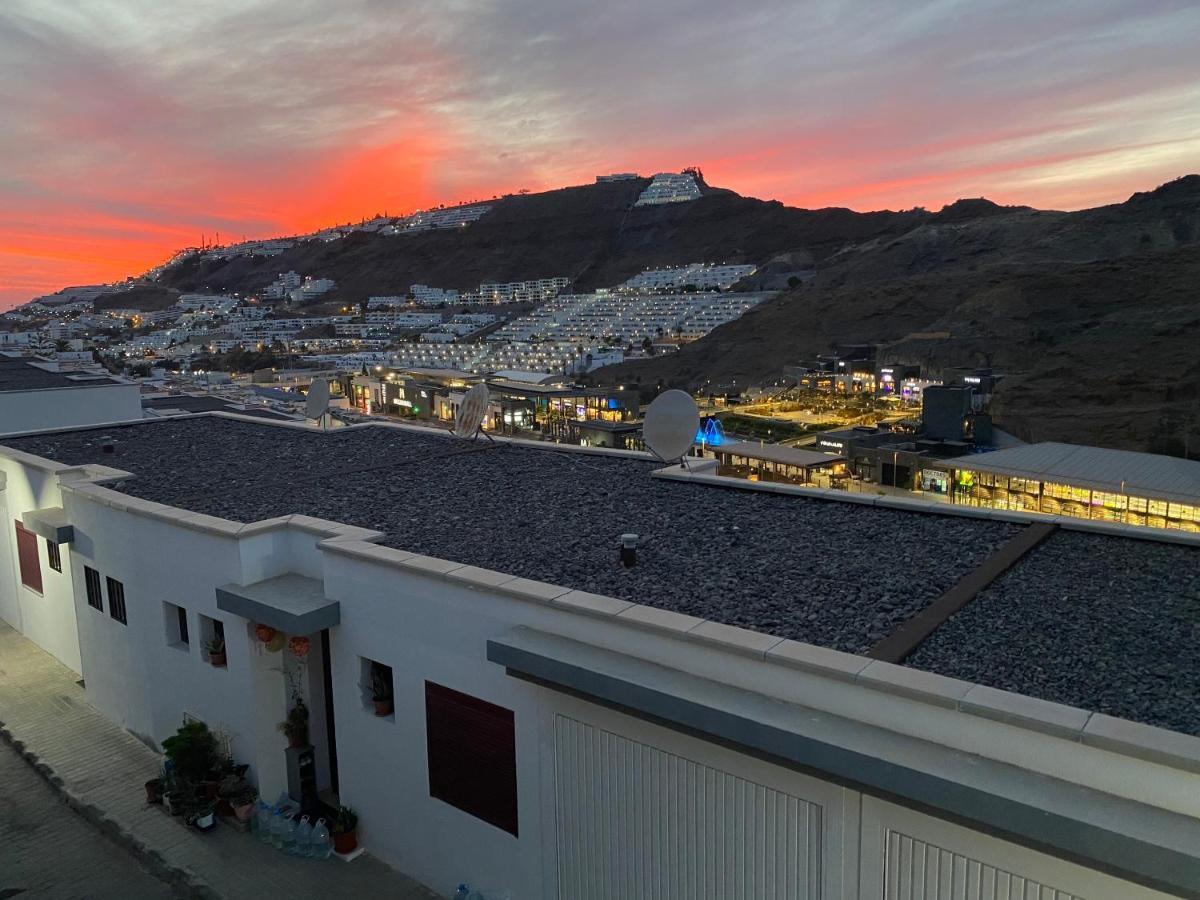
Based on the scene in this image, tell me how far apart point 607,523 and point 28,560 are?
1083 centimetres

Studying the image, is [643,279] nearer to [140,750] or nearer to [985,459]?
[985,459]

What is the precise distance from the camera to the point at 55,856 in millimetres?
8594

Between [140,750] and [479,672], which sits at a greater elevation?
[479,672]

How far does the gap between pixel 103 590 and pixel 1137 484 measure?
29122 millimetres

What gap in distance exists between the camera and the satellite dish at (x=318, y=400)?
17547 mm

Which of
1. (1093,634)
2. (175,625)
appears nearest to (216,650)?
(175,625)

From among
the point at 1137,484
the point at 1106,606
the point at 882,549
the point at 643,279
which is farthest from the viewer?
the point at 643,279

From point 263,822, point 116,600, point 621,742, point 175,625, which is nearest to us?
point 621,742

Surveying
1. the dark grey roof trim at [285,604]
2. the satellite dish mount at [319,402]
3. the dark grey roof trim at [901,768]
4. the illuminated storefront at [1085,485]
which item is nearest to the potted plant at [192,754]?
the dark grey roof trim at [285,604]

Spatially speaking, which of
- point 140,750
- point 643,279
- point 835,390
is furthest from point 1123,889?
point 643,279

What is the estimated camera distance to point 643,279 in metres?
188

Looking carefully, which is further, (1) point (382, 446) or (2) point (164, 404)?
(2) point (164, 404)

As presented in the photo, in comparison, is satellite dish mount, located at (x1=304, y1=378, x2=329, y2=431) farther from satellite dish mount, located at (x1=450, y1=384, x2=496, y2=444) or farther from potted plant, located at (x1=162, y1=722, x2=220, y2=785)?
potted plant, located at (x1=162, y1=722, x2=220, y2=785)

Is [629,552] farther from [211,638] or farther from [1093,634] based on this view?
[211,638]
